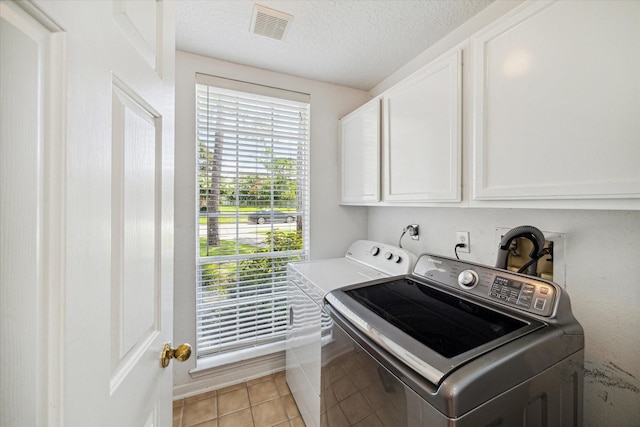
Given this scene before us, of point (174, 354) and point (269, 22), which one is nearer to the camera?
point (174, 354)

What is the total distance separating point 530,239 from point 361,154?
47.2 inches

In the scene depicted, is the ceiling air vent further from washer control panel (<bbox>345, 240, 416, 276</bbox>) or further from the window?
washer control panel (<bbox>345, 240, 416, 276</bbox>)

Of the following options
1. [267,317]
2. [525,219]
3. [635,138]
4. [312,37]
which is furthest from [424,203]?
[267,317]

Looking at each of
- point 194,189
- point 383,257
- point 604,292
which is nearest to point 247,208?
point 194,189

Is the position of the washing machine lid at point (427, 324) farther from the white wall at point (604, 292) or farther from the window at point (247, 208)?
the window at point (247, 208)

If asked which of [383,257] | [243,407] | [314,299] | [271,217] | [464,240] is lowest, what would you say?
[243,407]

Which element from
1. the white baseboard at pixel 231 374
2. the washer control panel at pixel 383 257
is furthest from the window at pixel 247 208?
the washer control panel at pixel 383 257

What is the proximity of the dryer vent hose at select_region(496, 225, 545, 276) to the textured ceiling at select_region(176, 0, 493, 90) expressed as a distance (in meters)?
1.23

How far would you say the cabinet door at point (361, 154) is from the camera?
179 centimetres

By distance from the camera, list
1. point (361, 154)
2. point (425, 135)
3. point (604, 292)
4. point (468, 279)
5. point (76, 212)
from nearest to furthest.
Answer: point (76, 212)
point (604, 292)
point (468, 279)
point (425, 135)
point (361, 154)

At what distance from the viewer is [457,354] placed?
74cm

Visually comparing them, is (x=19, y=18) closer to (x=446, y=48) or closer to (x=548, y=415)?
(x=548, y=415)

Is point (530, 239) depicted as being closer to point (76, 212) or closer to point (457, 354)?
point (457, 354)

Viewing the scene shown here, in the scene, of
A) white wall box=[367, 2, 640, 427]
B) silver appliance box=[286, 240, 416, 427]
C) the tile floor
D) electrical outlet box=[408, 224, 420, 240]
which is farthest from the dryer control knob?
the tile floor
